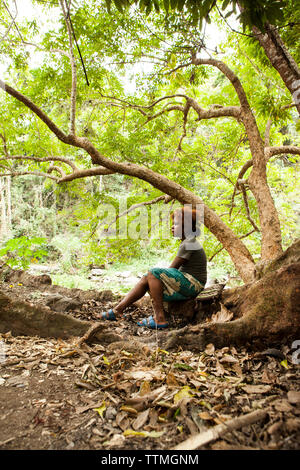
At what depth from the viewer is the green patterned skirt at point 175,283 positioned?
133 inches

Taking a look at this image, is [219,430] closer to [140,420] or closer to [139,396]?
[140,420]

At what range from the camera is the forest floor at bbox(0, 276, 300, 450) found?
1264 millimetres

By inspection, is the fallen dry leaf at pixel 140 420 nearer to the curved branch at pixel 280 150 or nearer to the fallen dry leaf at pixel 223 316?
the fallen dry leaf at pixel 223 316

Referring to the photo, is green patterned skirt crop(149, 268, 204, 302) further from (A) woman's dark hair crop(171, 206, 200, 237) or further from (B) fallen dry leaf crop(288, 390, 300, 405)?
(B) fallen dry leaf crop(288, 390, 300, 405)

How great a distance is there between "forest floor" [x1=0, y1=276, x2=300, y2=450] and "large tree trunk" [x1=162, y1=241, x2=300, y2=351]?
9 cm

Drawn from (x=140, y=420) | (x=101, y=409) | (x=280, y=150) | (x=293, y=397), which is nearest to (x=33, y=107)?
(x=101, y=409)

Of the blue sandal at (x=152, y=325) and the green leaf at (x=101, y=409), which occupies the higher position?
the green leaf at (x=101, y=409)

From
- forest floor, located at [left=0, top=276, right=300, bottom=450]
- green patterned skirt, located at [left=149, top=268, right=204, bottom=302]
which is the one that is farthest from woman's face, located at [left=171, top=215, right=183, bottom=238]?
forest floor, located at [left=0, top=276, right=300, bottom=450]

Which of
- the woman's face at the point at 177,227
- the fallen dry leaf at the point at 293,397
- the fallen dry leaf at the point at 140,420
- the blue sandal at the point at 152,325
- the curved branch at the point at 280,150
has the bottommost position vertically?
the blue sandal at the point at 152,325

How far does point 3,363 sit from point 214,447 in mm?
1704

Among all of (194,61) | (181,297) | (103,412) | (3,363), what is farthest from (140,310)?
(194,61)

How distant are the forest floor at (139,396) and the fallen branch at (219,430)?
19 millimetres

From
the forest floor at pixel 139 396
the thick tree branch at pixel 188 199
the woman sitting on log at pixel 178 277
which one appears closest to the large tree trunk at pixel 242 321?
the forest floor at pixel 139 396
